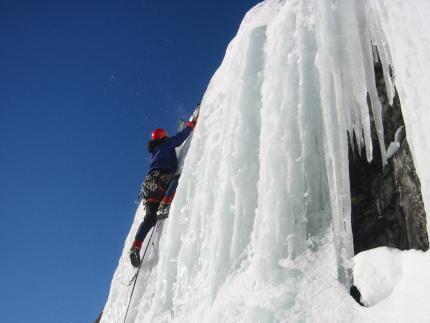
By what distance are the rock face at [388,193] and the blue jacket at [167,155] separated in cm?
240

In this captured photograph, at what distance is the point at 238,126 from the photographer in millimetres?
3406

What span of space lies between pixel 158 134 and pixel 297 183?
10.8 feet

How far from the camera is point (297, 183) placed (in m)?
2.80

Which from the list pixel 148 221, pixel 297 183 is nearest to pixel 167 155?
pixel 148 221

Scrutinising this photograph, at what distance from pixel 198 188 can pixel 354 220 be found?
1.32 metres

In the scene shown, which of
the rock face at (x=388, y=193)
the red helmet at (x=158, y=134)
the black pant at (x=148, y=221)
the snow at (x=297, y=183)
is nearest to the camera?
the snow at (x=297, y=183)

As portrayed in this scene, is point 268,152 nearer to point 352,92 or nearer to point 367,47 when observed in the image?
point 352,92

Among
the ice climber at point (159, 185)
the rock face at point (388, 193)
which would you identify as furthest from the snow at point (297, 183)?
the ice climber at point (159, 185)

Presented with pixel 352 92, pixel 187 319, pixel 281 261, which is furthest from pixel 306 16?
pixel 187 319

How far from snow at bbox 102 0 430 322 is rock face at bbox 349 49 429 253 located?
0.24 metres

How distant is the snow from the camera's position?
231 cm

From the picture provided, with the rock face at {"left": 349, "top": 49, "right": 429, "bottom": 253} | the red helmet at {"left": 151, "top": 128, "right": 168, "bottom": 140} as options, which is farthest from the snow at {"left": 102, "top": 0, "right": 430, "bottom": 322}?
the red helmet at {"left": 151, "top": 128, "right": 168, "bottom": 140}

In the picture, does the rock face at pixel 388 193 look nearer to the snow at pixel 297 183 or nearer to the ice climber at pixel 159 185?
the snow at pixel 297 183

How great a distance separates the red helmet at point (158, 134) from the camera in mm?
5734
